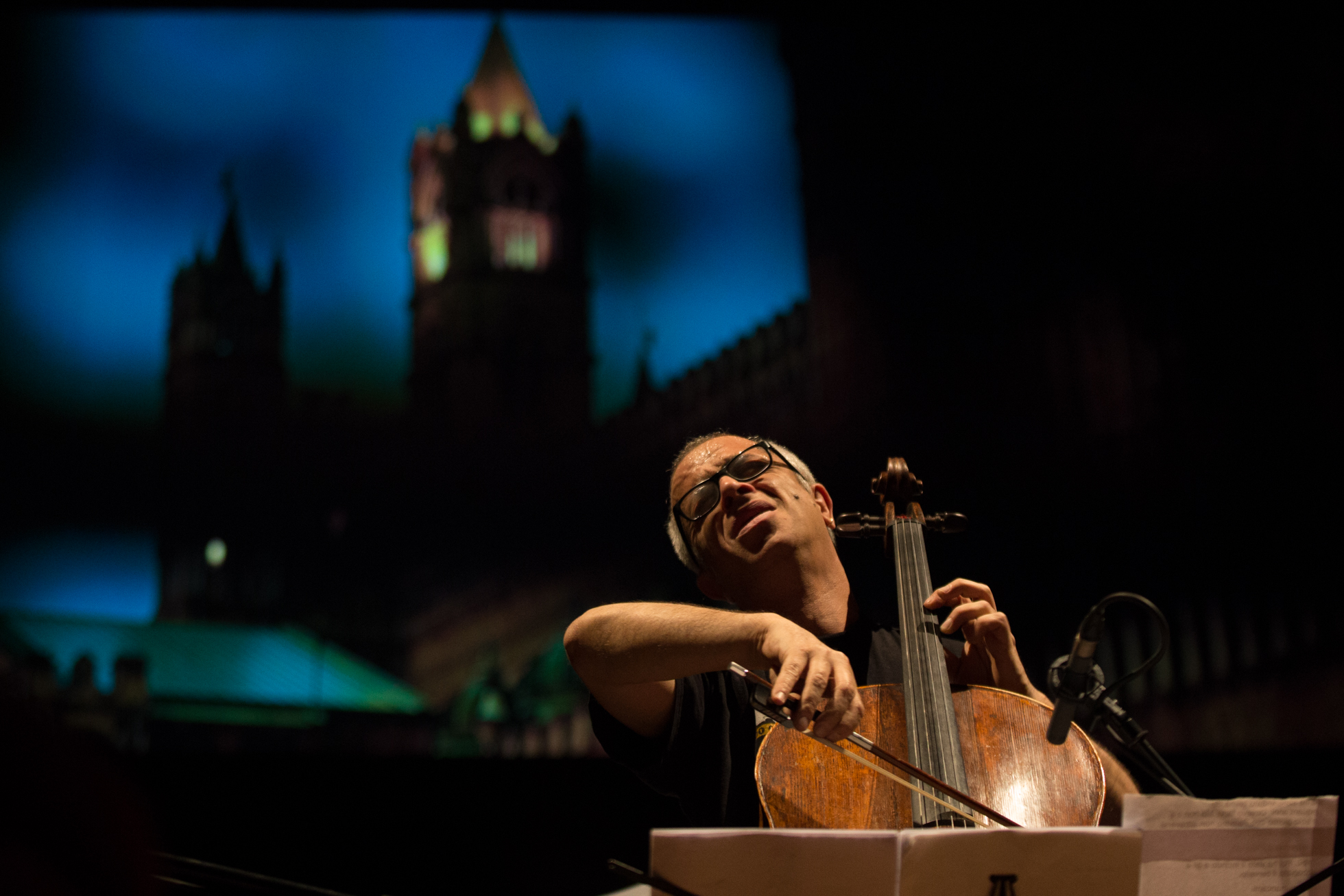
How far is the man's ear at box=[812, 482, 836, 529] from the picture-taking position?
7.48 feet

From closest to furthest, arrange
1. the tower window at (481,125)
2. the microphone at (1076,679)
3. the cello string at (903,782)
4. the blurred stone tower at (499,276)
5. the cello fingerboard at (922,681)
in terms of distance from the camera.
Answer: the microphone at (1076,679), the cello string at (903,782), the cello fingerboard at (922,681), the blurred stone tower at (499,276), the tower window at (481,125)

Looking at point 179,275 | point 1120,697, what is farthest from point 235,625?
point 1120,697

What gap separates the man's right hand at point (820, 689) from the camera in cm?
128

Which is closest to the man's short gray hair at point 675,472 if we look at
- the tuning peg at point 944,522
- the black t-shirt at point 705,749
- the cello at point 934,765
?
the tuning peg at point 944,522

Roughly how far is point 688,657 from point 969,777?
0.47m

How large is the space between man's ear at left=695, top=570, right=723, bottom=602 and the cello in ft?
1.91

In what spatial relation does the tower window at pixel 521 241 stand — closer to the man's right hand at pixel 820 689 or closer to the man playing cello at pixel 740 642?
the man playing cello at pixel 740 642

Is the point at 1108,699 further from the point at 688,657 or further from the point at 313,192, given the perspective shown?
the point at 313,192

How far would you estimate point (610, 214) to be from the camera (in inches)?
189

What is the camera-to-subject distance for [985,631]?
1.82m

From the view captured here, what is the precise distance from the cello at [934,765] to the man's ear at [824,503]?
0.57 m

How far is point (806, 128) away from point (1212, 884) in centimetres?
427

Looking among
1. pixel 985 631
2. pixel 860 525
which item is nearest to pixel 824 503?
pixel 860 525

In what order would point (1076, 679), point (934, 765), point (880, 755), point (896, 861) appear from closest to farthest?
point (896, 861), point (1076, 679), point (880, 755), point (934, 765)
